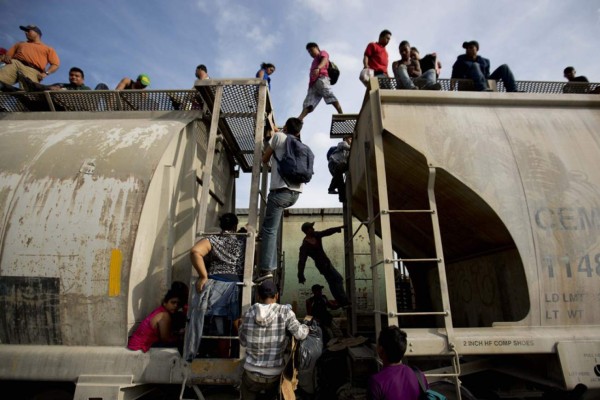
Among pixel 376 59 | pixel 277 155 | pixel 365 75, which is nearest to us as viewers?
pixel 277 155

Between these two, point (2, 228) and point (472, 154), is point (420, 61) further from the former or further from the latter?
point (2, 228)

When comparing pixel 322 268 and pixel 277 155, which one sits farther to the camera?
pixel 322 268

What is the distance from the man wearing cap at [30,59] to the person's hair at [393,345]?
698 centimetres

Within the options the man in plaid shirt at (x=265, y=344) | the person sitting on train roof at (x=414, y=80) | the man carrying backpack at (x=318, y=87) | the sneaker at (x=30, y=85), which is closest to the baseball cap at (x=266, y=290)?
the man in plaid shirt at (x=265, y=344)

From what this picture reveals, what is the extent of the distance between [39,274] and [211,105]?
307 cm

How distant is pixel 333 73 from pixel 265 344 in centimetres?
526

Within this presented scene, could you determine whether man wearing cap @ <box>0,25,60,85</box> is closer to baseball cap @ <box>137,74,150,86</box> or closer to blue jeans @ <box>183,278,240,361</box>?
baseball cap @ <box>137,74,150,86</box>

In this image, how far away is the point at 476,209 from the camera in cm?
377

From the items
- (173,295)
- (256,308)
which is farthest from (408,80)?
(173,295)

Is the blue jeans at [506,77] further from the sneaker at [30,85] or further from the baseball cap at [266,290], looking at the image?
the sneaker at [30,85]

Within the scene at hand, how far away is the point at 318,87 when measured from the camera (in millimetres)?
6082

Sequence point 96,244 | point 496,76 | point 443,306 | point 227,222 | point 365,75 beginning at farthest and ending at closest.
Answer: point 365,75 → point 496,76 → point 227,222 → point 96,244 → point 443,306

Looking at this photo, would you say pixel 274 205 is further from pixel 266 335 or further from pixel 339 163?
pixel 339 163

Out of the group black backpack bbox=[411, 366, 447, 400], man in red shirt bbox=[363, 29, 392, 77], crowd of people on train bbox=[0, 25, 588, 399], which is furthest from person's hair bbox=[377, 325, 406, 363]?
man in red shirt bbox=[363, 29, 392, 77]
